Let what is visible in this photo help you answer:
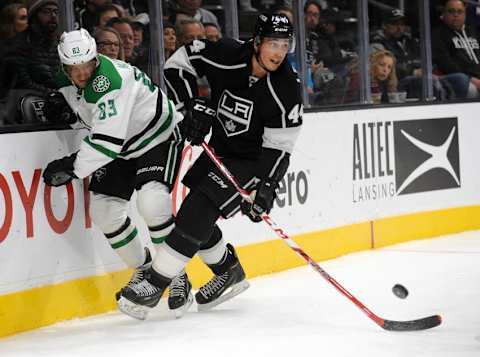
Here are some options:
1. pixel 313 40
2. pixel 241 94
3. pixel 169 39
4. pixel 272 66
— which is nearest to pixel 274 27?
pixel 272 66

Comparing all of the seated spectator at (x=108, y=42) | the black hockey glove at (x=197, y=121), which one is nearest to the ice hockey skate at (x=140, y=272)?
the black hockey glove at (x=197, y=121)

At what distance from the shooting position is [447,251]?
6.58m

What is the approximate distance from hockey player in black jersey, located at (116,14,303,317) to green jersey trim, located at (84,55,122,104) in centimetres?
39

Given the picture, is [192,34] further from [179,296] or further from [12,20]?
[179,296]

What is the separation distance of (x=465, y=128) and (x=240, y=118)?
306cm

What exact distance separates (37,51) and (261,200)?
1152 mm

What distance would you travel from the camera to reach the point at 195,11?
5805 mm

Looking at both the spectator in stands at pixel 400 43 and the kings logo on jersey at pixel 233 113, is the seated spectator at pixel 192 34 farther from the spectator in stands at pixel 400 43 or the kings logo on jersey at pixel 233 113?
the spectator in stands at pixel 400 43

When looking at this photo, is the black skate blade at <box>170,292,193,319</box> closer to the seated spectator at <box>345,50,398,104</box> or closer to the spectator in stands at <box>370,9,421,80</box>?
the seated spectator at <box>345,50,398,104</box>

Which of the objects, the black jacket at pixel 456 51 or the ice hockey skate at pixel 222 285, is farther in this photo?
the black jacket at pixel 456 51

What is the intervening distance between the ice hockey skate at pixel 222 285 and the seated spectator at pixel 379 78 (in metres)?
2.10

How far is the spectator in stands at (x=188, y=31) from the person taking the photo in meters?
5.70

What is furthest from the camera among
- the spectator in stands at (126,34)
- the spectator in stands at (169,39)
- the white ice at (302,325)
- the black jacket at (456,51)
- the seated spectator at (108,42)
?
the black jacket at (456,51)

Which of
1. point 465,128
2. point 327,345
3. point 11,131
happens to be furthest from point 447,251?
point 11,131
